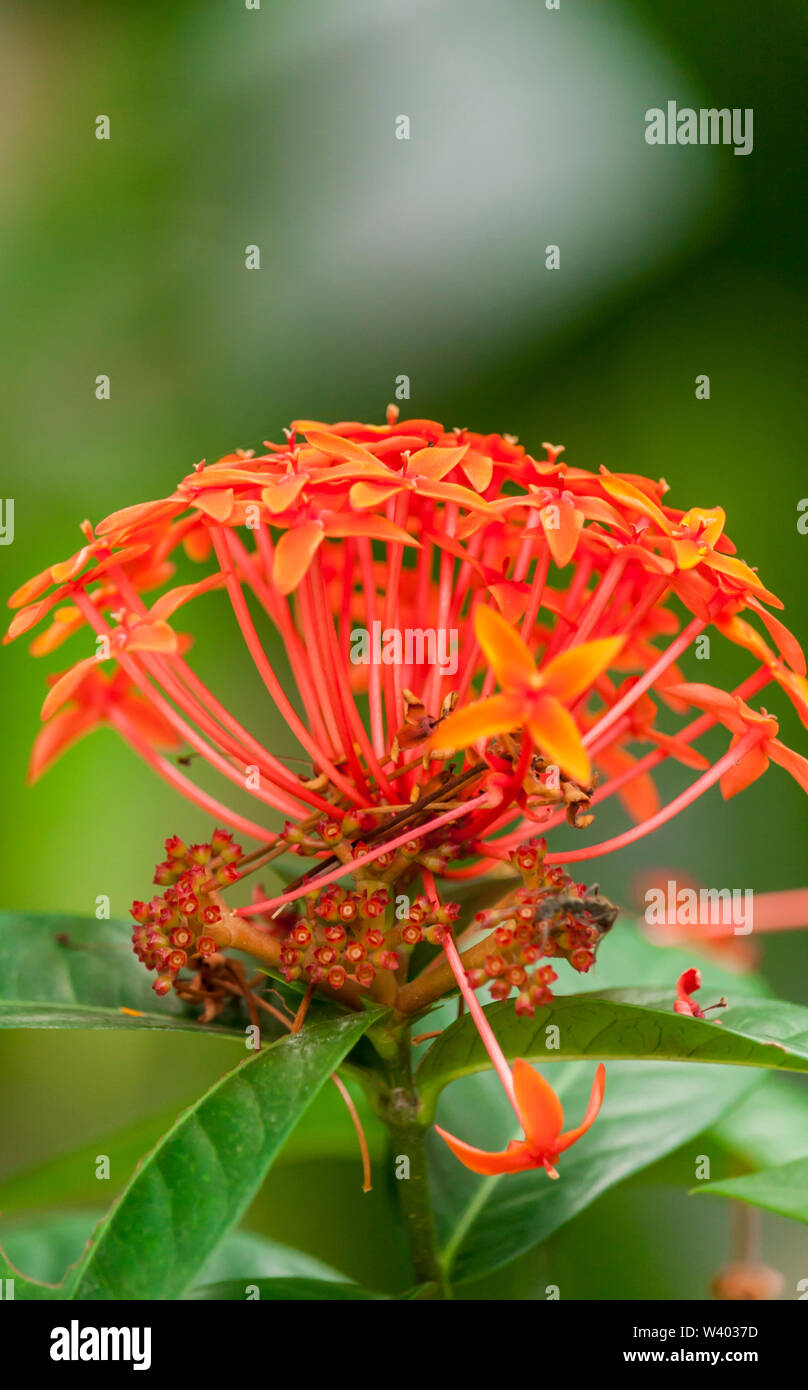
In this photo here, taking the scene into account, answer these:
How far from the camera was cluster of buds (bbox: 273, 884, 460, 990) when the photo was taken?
2.17ft

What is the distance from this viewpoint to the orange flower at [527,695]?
498 millimetres

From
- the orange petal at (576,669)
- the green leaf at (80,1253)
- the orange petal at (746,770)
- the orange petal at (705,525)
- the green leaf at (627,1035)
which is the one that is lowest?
the green leaf at (80,1253)

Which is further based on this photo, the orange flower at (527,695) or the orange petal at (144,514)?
the orange petal at (144,514)

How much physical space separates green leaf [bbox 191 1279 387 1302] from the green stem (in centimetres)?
5

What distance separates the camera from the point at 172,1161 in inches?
24.1

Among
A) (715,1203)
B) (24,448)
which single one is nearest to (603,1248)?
(715,1203)

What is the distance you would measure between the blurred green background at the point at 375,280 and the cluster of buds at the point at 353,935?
96 cm

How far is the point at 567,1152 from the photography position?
966 millimetres

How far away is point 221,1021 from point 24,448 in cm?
117

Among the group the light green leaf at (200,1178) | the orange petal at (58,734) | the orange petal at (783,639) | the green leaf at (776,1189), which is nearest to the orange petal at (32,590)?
the orange petal at (58,734)

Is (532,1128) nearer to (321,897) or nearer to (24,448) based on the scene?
(321,897)
